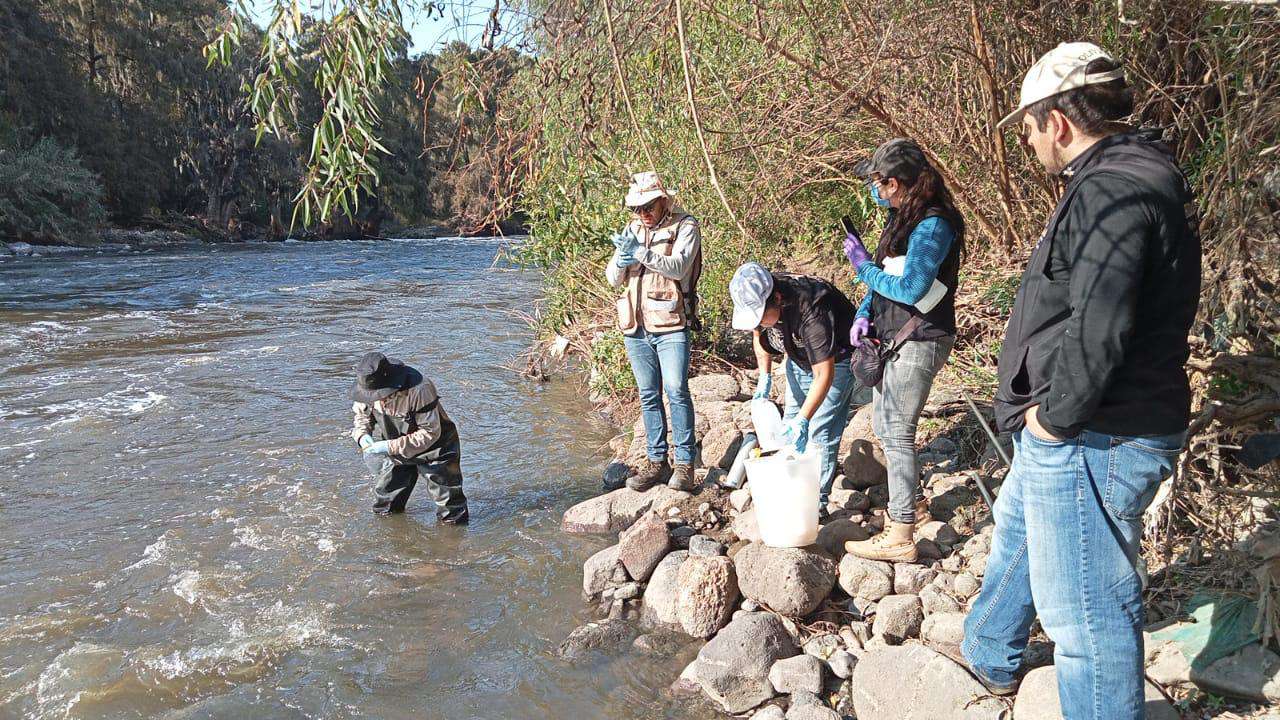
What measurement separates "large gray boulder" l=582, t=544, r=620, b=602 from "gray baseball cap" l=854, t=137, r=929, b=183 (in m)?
2.34

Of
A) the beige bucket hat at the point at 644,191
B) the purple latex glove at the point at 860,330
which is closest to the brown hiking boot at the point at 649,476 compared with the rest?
the beige bucket hat at the point at 644,191

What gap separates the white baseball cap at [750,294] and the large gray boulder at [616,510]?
163cm

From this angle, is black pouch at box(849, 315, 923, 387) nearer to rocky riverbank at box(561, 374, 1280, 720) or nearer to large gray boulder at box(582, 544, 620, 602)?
rocky riverbank at box(561, 374, 1280, 720)

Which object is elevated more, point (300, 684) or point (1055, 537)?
point (1055, 537)

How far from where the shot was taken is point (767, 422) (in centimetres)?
433

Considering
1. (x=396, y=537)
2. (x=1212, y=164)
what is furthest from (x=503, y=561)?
(x=1212, y=164)

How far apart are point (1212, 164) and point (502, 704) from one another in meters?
3.78

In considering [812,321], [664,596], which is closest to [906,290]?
[812,321]

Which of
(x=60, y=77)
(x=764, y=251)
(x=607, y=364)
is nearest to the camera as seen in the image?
(x=764, y=251)

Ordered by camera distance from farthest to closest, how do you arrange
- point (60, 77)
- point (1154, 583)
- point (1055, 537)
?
point (60, 77)
point (1154, 583)
point (1055, 537)

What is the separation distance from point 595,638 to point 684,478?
4.86 feet

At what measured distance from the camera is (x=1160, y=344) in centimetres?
214

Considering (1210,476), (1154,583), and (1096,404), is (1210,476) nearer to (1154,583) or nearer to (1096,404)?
(1154,583)

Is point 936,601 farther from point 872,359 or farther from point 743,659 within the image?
point 872,359
